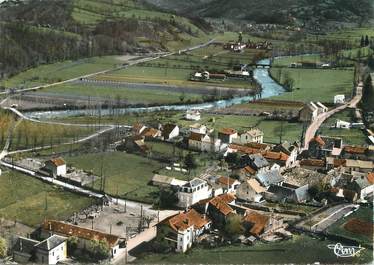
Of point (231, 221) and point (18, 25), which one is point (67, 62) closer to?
point (18, 25)

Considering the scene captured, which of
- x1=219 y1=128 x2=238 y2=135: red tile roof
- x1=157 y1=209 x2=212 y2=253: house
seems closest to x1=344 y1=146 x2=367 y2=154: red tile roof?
x1=219 y1=128 x2=238 y2=135: red tile roof

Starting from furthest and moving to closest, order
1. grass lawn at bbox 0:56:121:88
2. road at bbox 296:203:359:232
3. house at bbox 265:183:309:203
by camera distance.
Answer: grass lawn at bbox 0:56:121:88, house at bbox 265:183:309:203, road at bbox 296:203:359:232

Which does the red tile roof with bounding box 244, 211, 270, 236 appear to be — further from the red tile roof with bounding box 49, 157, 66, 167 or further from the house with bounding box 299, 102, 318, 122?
the house with bounding box 299, 102, 318, 122

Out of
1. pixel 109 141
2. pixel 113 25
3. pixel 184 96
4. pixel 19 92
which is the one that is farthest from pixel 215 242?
pixel 113 25

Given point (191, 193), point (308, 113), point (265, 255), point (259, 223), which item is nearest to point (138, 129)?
point (308, 113)

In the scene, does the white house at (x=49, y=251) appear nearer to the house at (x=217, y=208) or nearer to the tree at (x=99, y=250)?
the tree at (x=99, y=250)

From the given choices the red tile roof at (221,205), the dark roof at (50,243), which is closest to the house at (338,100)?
the red tile roof at (221,205)

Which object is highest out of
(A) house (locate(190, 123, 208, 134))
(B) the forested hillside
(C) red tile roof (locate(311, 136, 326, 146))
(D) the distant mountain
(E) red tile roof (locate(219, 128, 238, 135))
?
(D) the distant mountain

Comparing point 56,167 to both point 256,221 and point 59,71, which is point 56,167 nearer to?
point 256,221
